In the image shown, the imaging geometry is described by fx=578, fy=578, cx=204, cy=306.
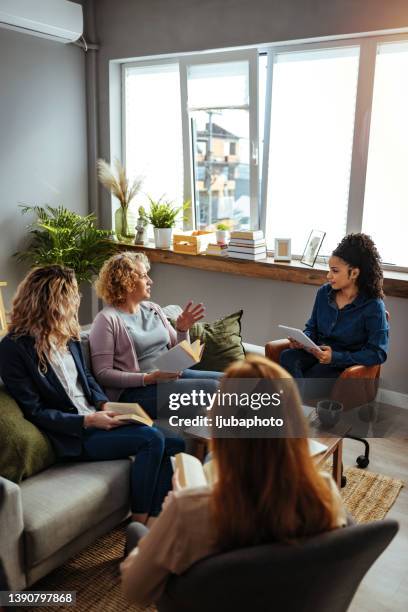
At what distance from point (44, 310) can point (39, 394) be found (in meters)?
0.34

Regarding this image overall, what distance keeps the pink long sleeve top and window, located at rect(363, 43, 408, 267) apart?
6.59 ft

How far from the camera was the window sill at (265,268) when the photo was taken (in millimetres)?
3650

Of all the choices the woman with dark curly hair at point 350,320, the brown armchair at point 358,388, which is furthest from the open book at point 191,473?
the woman with dark curly hair at point 350,320

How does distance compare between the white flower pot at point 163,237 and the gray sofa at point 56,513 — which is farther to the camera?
the white flower pot at point 163,237

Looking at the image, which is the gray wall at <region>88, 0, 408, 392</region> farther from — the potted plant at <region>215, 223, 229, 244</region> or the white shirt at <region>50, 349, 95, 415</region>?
the white shirt at <region>50, 349, 95, 415</region>

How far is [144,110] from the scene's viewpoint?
196 inches

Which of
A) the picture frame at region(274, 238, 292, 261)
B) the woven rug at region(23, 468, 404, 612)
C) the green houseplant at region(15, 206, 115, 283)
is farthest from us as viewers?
the green houseplant at region(15, 206, 115, 283)

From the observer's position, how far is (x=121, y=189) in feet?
15.9

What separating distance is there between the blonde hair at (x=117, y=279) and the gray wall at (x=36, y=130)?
2.09 m

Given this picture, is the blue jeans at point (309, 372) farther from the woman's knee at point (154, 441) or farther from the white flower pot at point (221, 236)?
the white flower pot at point (221, 236)

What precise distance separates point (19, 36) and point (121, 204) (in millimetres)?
1474

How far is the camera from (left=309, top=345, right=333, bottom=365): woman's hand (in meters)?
3.09

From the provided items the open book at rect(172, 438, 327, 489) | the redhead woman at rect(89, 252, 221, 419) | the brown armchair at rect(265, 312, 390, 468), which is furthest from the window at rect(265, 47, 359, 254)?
the open book at rect(172, 438, 327, 489)

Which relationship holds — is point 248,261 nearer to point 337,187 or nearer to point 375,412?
point 337,187
